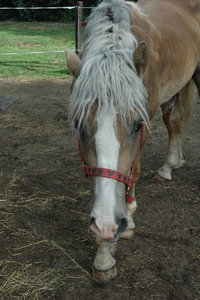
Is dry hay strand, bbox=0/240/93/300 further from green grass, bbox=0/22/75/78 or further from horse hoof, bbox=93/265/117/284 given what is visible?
green grass, bbox=0/22/75/78

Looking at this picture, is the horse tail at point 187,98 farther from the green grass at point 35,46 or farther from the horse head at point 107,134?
the green grass at point 35,46

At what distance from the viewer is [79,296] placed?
7.06 feet

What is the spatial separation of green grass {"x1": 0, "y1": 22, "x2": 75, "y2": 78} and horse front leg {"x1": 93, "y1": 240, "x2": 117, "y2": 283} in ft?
20.5

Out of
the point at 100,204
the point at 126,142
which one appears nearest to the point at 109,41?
the point at 126,142

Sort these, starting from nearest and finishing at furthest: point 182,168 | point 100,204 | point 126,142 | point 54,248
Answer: point 100,204 < point 126,142 < point 54,248 < point 182,168

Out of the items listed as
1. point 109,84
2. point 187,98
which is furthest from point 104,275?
point 187,98

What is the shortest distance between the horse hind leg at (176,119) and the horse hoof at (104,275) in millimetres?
1615

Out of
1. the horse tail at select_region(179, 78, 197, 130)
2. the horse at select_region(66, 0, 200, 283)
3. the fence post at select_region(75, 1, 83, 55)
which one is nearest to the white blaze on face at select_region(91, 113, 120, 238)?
the horse at select_region(66, 0, 200, 283)

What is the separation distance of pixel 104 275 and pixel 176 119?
6.53ft

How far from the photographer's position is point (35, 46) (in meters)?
11.8

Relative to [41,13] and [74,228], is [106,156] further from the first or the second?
[41,13]

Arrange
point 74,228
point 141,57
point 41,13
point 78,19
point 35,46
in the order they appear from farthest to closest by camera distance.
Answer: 1. point 41,13
2. point 35,46
3. point 78,19
4. point 74,228
5. point 141,57

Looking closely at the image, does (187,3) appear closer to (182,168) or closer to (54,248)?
(182,168)

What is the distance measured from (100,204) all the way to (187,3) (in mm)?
2745
